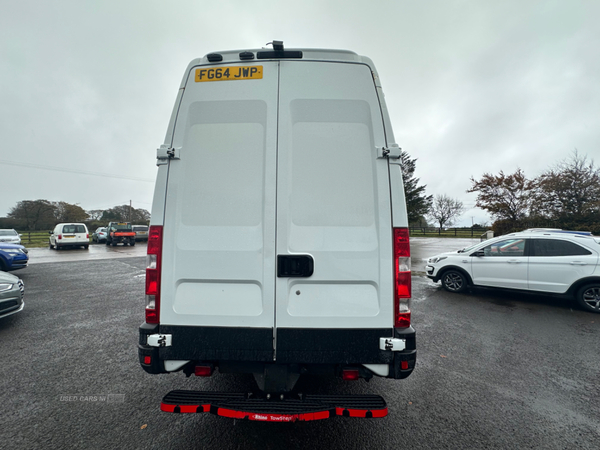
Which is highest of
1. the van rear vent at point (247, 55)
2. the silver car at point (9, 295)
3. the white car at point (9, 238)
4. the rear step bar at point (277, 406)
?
the van rear vent at point (247, 55)

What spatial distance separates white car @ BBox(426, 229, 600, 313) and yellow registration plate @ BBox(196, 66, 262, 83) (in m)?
7.12

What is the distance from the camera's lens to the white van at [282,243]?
77.2 inches

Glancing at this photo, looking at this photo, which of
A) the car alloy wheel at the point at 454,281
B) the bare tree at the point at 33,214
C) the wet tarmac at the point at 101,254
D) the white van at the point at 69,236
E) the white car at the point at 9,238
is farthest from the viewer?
the bare tree at the point at 33,214

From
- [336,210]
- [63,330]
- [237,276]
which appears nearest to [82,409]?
[237,276]

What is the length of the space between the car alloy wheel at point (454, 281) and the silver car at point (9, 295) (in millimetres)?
9282

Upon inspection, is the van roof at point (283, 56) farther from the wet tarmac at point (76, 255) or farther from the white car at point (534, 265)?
the wet tarmac at point (76, 255)

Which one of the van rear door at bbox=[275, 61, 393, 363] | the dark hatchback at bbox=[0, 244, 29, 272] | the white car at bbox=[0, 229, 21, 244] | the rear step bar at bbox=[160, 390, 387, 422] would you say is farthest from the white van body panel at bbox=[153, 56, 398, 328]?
the white car at bbox=[0, 229, 21, 244]

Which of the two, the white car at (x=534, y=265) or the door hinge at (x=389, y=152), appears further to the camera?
the white car at (x=534, y=265)

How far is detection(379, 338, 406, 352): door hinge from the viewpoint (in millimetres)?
1924

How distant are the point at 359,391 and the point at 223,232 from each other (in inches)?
88.9

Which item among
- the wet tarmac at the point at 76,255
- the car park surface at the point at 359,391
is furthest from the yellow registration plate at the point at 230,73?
the wet tarmac at the point at 76,255

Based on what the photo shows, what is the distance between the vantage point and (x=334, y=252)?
1.95 meters

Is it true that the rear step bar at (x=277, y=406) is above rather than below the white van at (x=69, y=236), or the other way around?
below

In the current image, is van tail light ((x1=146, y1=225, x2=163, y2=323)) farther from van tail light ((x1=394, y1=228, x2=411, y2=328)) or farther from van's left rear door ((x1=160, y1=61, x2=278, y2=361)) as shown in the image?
van tail light ((x1=394, y1=228, x2=411, y2=328))
